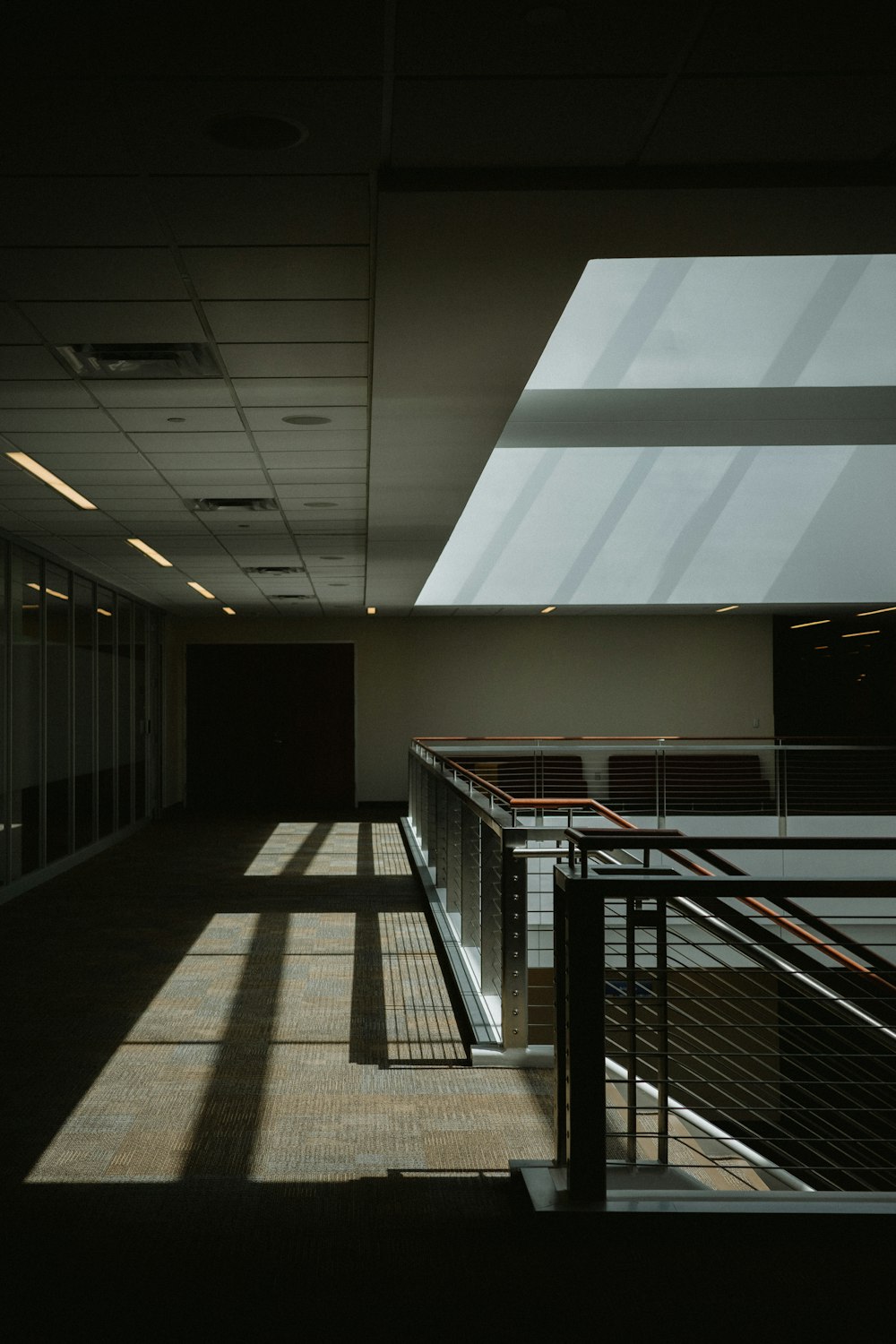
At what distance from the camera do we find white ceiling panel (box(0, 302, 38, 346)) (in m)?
3.63

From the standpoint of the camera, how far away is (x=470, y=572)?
13.6 metres

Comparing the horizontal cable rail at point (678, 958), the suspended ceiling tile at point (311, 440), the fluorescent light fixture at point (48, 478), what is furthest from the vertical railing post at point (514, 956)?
the fluorescent light fixture at point (48, 478)

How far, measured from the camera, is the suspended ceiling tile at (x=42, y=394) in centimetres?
442

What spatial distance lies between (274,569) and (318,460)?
4448 millimetres

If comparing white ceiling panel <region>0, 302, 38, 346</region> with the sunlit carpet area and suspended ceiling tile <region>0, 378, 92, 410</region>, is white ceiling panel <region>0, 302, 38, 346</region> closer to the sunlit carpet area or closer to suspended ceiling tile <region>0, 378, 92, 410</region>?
suspended ceiling tile <region>0, 378, 92, 410</region>

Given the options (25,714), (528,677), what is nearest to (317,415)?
(25,714)

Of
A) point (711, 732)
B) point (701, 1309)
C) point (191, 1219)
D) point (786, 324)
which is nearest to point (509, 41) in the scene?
point (701, 1309)

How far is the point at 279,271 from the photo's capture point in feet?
11.0

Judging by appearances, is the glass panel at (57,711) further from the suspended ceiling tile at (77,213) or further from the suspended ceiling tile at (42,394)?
the suspended ceiling tile at (77,213)

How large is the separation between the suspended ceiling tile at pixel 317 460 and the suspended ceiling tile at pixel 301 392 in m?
0.82

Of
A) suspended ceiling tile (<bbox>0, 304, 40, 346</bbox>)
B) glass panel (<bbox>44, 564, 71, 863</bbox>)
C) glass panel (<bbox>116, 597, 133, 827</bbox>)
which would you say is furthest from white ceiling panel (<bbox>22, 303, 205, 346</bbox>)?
glass panel (<bbox>116, 597, 133, 827</bbox>)

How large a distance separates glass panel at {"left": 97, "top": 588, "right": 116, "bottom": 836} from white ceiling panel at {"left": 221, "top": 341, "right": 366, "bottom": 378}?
7.27 metres

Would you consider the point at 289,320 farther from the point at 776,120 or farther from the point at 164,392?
the point at 776,120

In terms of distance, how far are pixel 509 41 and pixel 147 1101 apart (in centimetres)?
329
